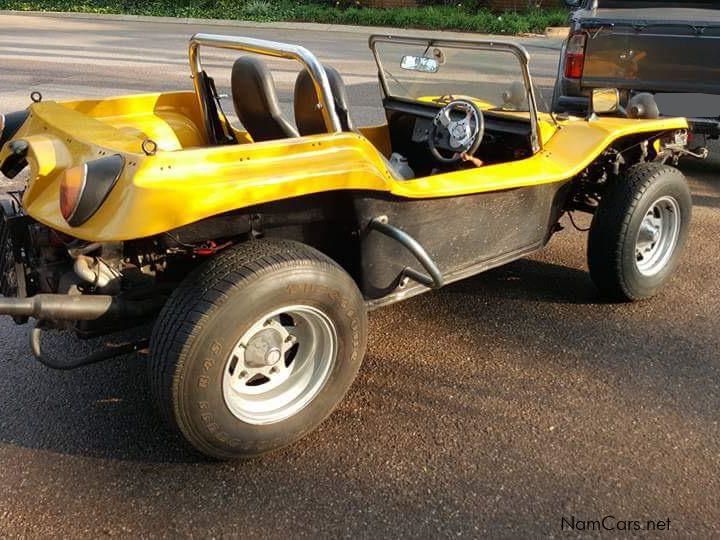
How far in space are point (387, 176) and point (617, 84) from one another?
3.98m

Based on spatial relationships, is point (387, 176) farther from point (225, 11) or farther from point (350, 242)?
point (225, 11)

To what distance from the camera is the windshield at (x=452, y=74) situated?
11.1ft

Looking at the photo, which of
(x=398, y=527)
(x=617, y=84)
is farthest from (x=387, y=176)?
(x=617, y=84)

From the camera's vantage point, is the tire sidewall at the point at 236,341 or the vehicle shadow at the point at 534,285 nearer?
the tire sidewall at the point at 236,341

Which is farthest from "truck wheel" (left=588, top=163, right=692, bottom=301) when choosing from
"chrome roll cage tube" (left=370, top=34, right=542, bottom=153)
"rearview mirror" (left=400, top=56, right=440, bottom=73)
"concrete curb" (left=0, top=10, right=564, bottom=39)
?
"concrete curb" (left=0, top=10, right=564, bottom=39)

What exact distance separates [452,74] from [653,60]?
2.85 m

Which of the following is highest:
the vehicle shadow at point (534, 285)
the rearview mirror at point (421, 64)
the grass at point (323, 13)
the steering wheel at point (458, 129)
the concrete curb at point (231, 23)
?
the rearview mirror at point (421, 64)

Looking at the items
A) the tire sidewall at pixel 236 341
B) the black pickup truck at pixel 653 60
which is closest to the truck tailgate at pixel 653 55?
the black pickup truck at pixel 653 60

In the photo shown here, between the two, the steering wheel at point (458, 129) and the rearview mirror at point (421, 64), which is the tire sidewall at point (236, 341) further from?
the rearview mirror at point (421, 64)

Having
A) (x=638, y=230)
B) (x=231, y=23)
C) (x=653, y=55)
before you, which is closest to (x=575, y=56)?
(x=653, y=55)

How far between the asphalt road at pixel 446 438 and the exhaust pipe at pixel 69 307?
55cm

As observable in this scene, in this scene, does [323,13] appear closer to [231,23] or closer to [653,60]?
[231,23]

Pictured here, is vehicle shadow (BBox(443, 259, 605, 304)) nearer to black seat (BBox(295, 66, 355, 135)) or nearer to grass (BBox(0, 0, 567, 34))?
black seat (BBox(295, 66, 355, 135))

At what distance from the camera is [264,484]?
2457 mm
